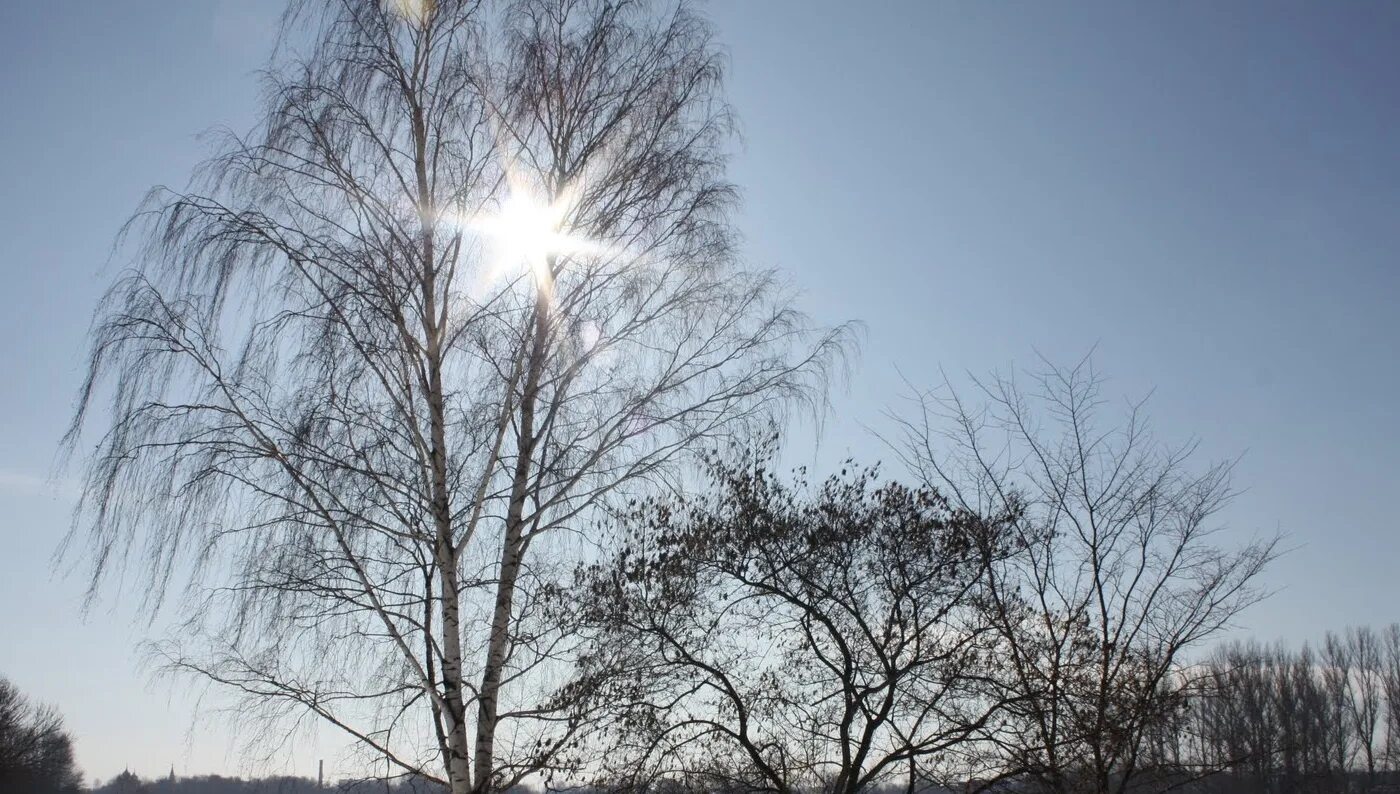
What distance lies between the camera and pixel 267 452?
7109mm

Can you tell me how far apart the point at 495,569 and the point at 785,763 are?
10.0 ft

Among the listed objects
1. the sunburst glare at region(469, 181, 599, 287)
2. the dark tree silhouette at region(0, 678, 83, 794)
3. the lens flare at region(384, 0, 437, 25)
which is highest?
the lens flare at region(384, 0, 437, 25)

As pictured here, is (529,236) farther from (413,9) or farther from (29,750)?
(29,750)

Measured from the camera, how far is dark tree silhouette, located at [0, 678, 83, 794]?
159 feet

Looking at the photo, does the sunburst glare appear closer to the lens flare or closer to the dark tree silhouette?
the lens flare

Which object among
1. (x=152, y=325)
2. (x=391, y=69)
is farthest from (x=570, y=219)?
(x=152, y=325)

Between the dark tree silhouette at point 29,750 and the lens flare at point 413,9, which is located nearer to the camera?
the lens flare at point 413,9

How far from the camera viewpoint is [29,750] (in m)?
51.3

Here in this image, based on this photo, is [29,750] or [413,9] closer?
[413,9]

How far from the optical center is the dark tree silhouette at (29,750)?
48.5 metres

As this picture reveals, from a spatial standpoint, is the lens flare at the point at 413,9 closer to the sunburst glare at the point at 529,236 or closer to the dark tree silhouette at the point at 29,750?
the sunburst glare at the point at 529,236

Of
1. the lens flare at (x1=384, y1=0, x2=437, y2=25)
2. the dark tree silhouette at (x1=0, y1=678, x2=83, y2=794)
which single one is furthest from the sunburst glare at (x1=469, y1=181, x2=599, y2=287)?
the dark tree silhouette at (x1=0, y1=678, x2=83, y2=794)

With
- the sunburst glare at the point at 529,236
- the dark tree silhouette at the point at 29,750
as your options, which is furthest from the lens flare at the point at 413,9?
the dark tree silhouette at the point at 29,750


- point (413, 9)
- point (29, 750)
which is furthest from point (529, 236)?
point (29, 750)
